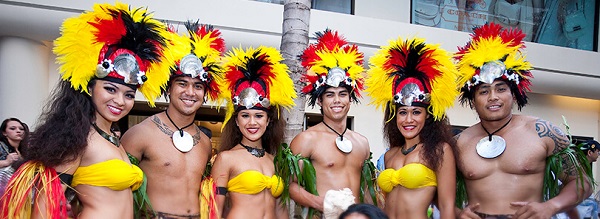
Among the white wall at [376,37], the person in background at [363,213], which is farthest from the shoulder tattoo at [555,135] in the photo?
the white wall at [376,37]

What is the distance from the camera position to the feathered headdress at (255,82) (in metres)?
4.27

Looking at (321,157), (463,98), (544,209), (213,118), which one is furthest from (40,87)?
(544,209)

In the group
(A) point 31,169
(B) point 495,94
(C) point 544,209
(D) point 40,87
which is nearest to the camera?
(A) point 31,169

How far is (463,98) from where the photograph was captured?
14.6 feet

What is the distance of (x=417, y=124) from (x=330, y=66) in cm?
83

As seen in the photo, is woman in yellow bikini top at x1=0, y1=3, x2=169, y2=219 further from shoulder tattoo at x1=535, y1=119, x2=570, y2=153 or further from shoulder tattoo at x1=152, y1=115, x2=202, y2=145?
shoulder tattoo at x1=535, y1=119, x2=570, y2=153

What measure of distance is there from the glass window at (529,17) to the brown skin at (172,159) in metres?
7.18

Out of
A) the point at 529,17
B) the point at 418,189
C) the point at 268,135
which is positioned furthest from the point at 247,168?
the point at 529,17

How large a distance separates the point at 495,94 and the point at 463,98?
35 cm

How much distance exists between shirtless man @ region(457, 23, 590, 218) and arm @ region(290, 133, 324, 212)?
1056mm

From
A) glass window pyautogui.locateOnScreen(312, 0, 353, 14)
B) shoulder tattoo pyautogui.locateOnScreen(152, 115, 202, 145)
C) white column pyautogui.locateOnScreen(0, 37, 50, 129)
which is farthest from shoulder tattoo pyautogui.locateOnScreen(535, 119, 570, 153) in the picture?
white column pyautogui.locateOnScreen(0, 37, 50, 129)

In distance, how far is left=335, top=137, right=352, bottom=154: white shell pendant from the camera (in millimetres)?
4426

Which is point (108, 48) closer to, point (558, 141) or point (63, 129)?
point (63, 129)

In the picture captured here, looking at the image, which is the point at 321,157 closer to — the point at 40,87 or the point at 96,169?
the point at 96,169
